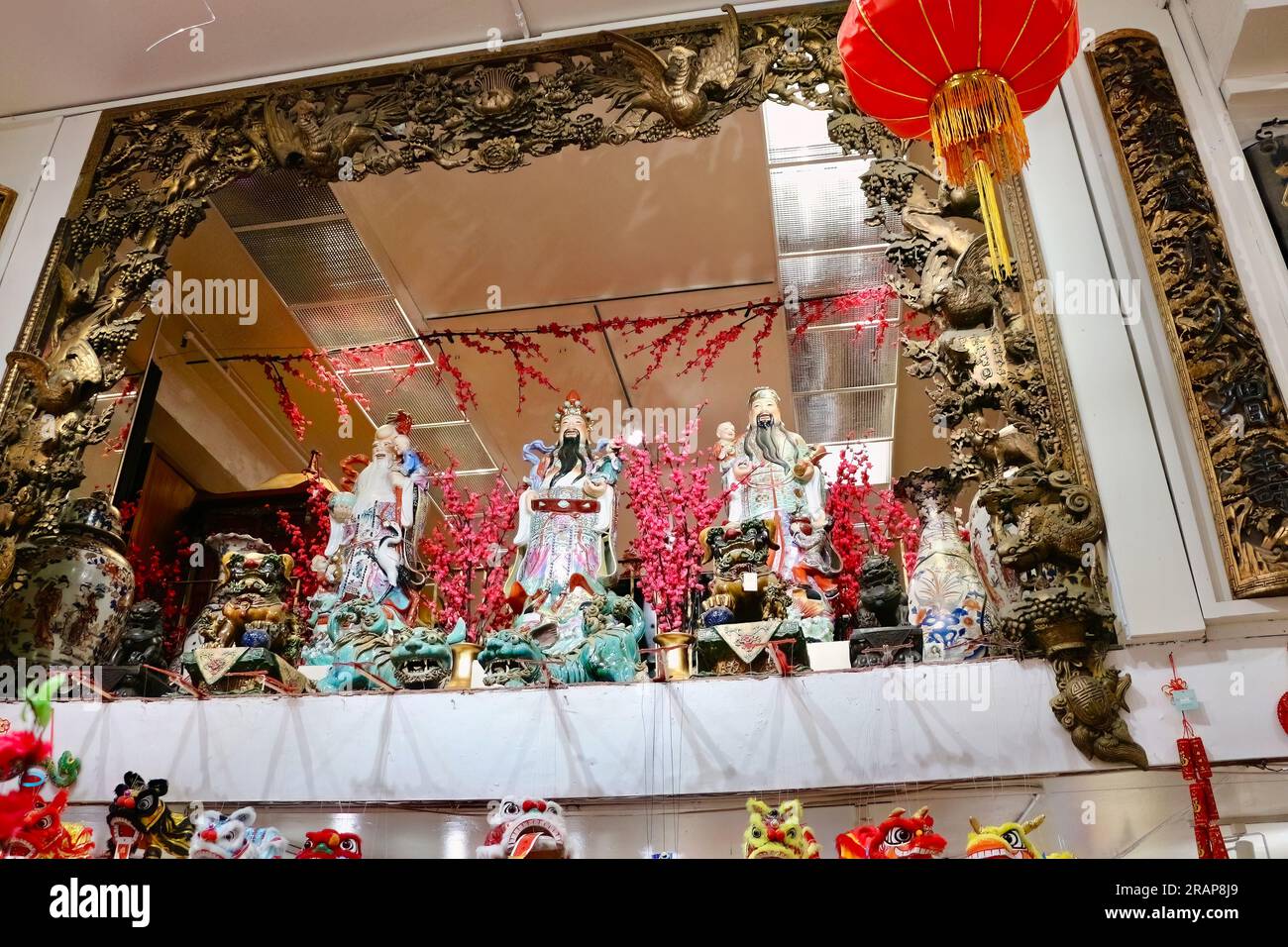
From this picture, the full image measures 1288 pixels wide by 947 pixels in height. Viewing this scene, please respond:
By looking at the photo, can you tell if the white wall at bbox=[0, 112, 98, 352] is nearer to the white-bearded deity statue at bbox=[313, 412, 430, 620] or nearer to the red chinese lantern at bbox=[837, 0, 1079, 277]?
the white-bearded deity statue at bbox=[313, 412, 430, 620]

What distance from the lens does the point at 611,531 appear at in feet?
15.1

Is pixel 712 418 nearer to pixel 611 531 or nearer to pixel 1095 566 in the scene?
pixel 611 531

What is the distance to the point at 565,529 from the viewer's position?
4508 millimetres

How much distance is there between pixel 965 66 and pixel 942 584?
1624 mm

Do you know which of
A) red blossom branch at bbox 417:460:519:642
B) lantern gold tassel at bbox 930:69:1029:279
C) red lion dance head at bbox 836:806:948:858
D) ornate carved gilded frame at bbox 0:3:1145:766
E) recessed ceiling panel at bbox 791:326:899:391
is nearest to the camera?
red lion dance head at bbox 836:806:948:858

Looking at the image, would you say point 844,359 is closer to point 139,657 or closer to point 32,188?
point 139,657

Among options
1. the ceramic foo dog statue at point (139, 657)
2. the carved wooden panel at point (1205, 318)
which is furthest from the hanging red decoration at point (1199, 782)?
the ceramic foo dog statue at point (139, 657)

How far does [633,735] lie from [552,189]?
338 centimetres

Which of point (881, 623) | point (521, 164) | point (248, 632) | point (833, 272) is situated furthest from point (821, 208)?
point (248, 632)

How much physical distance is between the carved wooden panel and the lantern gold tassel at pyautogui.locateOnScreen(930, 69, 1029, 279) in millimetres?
753

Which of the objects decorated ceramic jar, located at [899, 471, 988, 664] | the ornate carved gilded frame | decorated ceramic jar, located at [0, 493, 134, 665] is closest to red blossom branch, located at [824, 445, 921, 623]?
decorated ceramic jar, located at [899, 471, 988, 664]

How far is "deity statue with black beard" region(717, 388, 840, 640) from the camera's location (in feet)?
13.6

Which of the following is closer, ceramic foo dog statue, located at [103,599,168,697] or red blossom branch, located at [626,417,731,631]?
ceramic foo dog statue, located at [103,599,168,697]

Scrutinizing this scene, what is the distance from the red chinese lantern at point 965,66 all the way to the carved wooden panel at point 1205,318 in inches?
31.8
